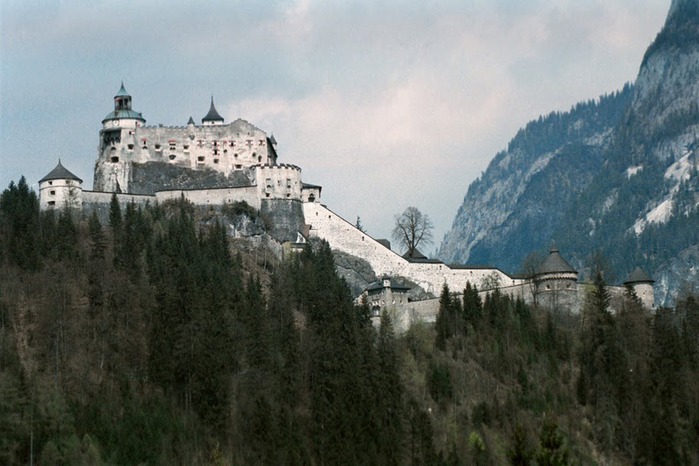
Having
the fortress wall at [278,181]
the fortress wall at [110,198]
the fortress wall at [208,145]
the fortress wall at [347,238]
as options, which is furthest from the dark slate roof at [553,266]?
the fortress wall at [110,198]

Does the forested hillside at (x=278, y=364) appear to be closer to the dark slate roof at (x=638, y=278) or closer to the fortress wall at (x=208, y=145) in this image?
the dark slate roof at (x=638, y=278)

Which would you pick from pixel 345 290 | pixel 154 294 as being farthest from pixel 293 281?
pixel 154 294

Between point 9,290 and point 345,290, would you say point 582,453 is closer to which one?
point 345,290

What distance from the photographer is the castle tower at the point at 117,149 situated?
102 m

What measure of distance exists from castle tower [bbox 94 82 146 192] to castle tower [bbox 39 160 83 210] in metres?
5.31

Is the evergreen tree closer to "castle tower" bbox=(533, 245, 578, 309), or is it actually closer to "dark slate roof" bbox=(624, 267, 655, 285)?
"castle tower" bbox=(533, 245, 578, 309)

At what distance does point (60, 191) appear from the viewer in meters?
95.9

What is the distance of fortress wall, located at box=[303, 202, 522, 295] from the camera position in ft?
318

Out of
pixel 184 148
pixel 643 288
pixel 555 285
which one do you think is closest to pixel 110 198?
pixel 184 148

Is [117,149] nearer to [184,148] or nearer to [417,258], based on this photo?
[184,148]

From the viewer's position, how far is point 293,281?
295 ft

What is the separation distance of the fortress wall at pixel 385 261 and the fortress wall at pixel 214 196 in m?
3.91

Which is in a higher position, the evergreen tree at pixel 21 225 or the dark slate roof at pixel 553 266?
the evergreen tree at pixel 21 225

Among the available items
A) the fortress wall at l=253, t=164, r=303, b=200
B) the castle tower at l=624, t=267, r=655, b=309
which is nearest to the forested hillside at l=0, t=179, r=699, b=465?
the castle tower at l=624, t=267, r=655, b=309
